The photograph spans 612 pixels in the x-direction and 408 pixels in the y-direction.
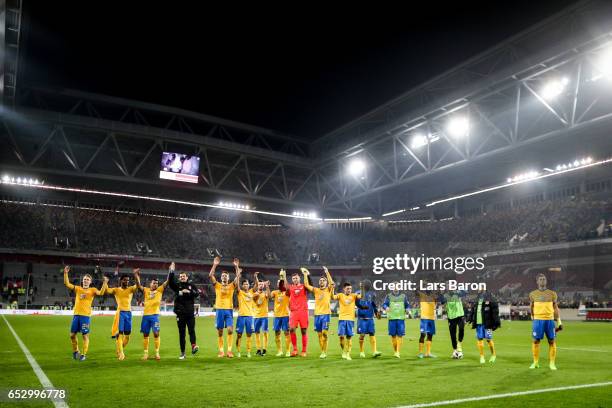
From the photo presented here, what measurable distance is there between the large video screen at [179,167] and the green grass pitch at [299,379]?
22.9 meters

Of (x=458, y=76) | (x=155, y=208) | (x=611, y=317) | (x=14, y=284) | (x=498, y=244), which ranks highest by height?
(x=458, y=76)

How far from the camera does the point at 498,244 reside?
51188 mm

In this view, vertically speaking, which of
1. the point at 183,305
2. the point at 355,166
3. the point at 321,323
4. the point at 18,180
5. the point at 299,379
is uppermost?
the point at 18,180

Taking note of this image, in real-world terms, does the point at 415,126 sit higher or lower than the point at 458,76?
lower

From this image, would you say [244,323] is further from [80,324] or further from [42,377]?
[42,377]

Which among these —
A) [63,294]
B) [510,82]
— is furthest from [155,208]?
[510,82]

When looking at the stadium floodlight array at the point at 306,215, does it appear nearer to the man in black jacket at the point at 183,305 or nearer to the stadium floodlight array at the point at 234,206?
the stadium floodlight array at the point at 234,206

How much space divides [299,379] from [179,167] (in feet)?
99.8

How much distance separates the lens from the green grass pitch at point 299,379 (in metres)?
7.68

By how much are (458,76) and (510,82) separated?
463 centimetres

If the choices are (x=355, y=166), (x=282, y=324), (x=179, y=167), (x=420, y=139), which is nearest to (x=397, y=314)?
(x=282, y=324)

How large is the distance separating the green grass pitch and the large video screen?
22895 mm

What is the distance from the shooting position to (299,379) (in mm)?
9852

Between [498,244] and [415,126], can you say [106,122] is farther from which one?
[498,244]
